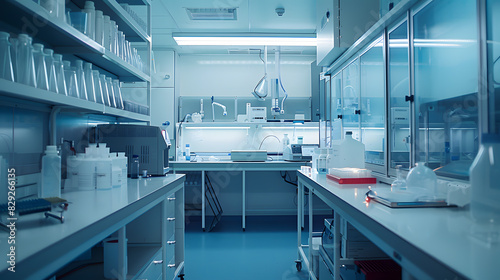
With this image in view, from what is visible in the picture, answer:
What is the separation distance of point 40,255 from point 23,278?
0.07 meters

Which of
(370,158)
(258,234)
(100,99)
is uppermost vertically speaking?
(100,99)

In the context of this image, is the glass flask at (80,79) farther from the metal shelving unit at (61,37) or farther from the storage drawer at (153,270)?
the storage drawer at (153,270)

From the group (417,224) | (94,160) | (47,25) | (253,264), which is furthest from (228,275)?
(47,25)

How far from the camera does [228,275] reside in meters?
2.39

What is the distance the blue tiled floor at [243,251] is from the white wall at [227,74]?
6.89 feet

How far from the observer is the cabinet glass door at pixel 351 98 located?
8.41 ft

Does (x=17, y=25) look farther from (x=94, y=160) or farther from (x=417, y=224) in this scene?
(x=417, y=224)

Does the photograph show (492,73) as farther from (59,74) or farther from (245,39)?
(245,39)

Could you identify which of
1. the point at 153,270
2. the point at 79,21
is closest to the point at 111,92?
the point at 79,21

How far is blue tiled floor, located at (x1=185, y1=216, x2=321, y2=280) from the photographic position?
8.00 feet

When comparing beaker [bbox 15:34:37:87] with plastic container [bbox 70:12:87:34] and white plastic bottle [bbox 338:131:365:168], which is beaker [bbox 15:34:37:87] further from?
white plastic bottle [bbox 338:131:365:168]

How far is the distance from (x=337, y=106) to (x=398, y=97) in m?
1.05

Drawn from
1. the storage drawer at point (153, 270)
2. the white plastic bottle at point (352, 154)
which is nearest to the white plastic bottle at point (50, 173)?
the storage drawer at point (153, 270)

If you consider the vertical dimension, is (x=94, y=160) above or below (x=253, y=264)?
above
